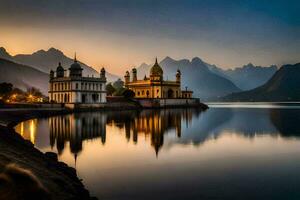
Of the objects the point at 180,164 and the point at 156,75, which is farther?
the point at 156,75

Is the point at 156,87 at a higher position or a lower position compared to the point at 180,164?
higher

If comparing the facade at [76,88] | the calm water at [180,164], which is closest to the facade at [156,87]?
the facade at [76,88]

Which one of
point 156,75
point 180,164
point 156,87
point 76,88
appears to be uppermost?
point 156,75

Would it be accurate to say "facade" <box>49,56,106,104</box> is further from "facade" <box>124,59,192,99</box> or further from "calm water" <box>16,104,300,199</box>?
"calm water" <box>16,104,300,199</box>

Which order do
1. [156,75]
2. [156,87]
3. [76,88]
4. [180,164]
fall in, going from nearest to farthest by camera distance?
1. [180,164]
2. [76,88]
3. [156,87]
4. [156,75]

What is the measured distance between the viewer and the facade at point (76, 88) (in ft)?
350

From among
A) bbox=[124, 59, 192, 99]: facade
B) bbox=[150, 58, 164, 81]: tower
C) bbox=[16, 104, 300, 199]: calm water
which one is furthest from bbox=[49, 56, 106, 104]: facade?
bbox=[16, 104, 300, 199]: calm water

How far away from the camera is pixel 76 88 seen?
10656 cm

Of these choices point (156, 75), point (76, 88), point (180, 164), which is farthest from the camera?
point (156, 75)

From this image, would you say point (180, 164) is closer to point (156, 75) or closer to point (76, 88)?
point (76, 88)

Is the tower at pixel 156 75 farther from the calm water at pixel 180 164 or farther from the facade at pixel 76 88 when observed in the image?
the calm water at pixel 180 164

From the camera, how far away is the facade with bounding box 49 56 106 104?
10666 cm

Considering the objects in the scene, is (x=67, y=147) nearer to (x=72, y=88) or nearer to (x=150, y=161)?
(x=150, y=161)

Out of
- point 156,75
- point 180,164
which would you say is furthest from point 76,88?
point 180,164
